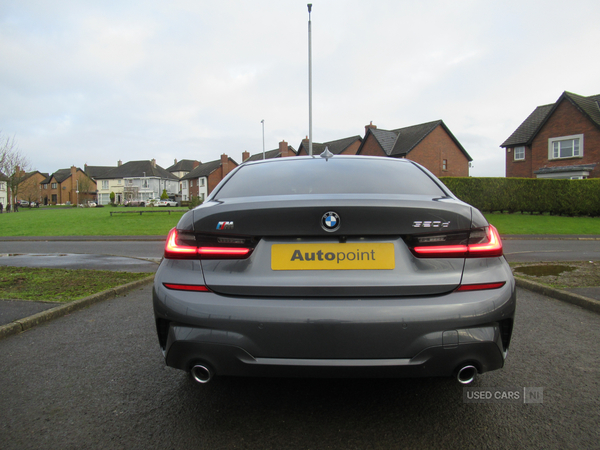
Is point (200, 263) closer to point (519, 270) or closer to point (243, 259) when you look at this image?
point (243, 259)

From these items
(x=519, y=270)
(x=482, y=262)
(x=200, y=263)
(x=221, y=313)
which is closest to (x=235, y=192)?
(x=200, y=263)

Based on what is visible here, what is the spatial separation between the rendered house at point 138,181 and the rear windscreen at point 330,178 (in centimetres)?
9837

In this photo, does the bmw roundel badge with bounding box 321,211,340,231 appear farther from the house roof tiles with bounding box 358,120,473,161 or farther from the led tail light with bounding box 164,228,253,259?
the house roof tiles with bounding box 358,120,473,161

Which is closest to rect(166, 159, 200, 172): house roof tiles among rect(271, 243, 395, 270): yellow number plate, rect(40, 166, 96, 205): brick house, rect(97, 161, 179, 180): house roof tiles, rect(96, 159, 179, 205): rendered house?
rect(96, 159, 179, 205): rendered house

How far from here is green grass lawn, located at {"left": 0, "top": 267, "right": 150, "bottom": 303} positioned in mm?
5402

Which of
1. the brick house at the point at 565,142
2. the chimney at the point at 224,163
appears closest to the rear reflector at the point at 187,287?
the brick house at the point at 565,142

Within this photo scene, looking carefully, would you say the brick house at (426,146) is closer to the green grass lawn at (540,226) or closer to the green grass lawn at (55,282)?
the green grass lawn at (540,226)

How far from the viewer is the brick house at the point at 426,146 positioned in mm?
42062

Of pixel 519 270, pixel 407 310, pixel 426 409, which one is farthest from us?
pixel 519 270

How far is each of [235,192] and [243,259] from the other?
0.69m

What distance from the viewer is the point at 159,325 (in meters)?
2.29

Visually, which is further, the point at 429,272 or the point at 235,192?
the point at 235,192

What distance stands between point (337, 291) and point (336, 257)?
0.17m

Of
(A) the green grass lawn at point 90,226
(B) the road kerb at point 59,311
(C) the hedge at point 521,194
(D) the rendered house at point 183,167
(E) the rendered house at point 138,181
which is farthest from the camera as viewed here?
(D) the rendered house at point 183,167
